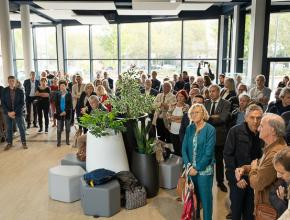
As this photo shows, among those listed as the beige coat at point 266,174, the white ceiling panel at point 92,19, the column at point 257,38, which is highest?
the white ceiling panel at point 92,19

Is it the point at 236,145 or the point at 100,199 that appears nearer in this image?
the point at 236,145

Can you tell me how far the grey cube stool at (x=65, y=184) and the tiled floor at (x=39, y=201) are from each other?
0.34ft

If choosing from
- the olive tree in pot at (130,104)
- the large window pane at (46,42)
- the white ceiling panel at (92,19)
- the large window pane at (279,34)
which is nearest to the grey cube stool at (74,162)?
the olive tree in pot at (130,104)

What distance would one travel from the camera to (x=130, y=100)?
498 cm

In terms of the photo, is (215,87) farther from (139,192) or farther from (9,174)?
(9,174)

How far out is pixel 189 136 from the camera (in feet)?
12.5

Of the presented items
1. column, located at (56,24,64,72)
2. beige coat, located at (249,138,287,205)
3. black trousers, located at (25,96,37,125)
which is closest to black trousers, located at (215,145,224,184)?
beige coat, located at (249,138,287,205)

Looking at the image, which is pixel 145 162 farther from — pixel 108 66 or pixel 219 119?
pixel 108 66

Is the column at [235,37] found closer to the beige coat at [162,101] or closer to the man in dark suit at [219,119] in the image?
the beige coat at [162,101]

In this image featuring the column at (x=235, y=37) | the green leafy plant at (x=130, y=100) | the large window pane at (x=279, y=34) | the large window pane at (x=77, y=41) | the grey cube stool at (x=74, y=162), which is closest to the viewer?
the green leafy plant at (x=130, y=100)

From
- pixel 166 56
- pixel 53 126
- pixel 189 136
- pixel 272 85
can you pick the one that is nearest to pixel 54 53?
pixel 166 56

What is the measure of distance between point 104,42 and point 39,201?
39.5 ft

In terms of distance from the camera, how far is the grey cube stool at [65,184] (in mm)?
4746

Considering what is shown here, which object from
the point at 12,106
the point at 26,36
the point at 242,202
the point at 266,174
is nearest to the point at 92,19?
the point at 26,36
